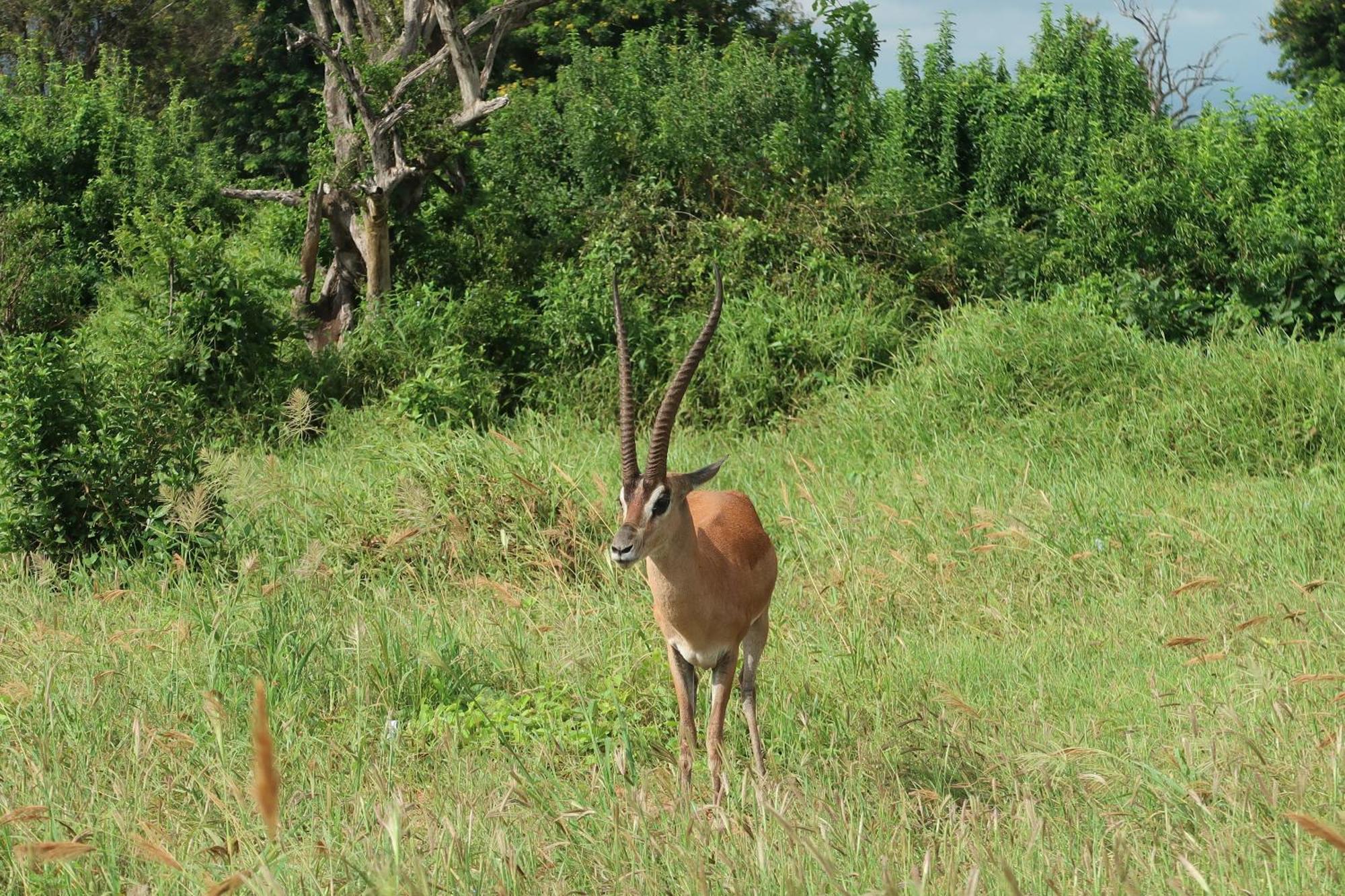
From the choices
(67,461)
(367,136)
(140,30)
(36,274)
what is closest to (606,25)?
(367,136)

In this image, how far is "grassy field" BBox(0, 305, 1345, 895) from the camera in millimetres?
2799

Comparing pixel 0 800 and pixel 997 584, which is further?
pixel 997 584

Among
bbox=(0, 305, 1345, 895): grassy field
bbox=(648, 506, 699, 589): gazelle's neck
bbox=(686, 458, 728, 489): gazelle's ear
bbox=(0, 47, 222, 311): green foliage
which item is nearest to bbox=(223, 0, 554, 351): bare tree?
bbox=(0, 47, 222, 311): green foliage

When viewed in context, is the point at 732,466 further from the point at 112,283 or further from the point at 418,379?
the point at 112,283

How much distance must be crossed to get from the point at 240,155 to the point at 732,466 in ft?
49.0

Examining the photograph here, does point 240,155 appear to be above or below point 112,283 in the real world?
above

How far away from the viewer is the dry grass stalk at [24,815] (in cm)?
260

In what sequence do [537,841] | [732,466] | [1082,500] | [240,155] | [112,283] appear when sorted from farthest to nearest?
[240,155]
[112,283]
[732,466]
[1082,500]
[537,841]

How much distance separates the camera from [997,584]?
6055 millimetres

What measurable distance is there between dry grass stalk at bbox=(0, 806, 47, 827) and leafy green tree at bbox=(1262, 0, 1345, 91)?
2795 centimetres

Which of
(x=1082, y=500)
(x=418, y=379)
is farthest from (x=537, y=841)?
(x=418, y=379)

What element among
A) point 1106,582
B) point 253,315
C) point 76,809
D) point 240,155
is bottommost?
point 1106,582

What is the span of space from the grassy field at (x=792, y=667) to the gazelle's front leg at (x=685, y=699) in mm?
143

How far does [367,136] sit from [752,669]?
8.86 metres
